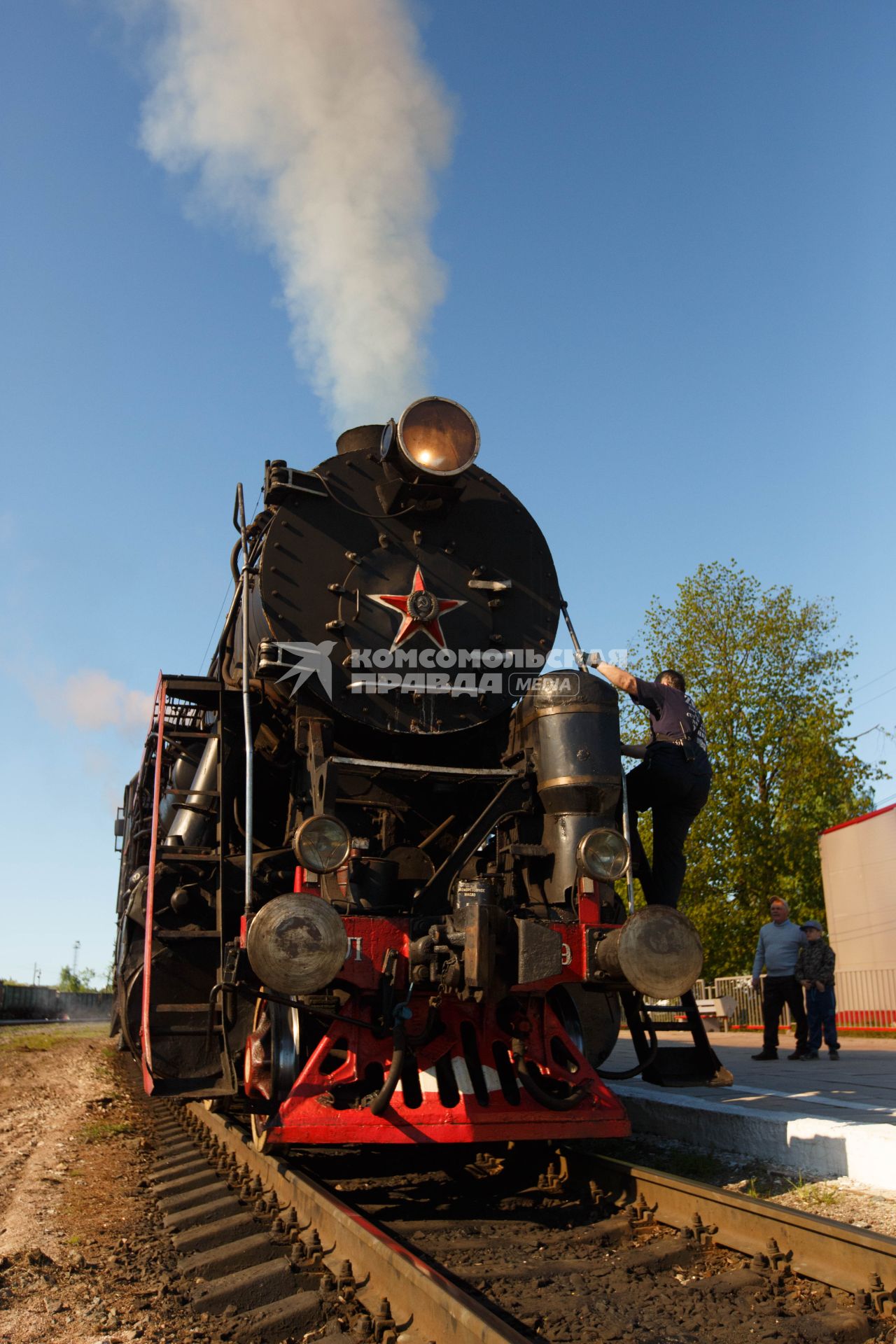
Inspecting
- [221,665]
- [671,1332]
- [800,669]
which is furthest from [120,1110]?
[800,669]

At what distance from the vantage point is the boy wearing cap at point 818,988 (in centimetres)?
873

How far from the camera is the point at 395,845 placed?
5359 millimetres

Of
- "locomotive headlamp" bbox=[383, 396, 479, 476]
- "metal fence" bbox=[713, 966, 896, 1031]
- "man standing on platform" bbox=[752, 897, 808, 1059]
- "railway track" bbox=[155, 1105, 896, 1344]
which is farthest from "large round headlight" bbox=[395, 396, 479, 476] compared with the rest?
"metal fence" bbox=[713, 966, 896, 1031]

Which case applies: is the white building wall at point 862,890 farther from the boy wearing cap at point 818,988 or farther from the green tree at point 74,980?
the green tree at point 74,980

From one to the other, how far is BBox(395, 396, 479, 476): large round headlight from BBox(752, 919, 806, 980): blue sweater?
541 cm

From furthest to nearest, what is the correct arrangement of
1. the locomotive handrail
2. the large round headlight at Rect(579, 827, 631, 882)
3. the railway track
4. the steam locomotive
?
the locomotive handrail → the large round headlight at Rect(579, 827, 631, 882) → the steam locomotive → the railway track

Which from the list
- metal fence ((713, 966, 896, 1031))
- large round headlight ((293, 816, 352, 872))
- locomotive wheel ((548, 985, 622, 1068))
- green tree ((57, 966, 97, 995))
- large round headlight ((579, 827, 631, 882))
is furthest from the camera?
green tree ((57, 966, 97, 995))

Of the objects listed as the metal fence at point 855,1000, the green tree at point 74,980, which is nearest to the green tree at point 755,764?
the metal fence at point 855,1000

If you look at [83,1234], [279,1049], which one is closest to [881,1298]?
[279,1049]

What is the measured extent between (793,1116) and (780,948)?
444 centimetres

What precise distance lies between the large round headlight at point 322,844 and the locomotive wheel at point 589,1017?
125cm

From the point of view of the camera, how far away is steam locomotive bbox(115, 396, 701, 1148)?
161 inches

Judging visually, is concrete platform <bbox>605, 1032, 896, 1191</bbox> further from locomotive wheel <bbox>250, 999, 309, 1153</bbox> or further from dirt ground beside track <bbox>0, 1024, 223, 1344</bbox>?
dirt ground beside track <bbox>0, 1024, 223, 1344</bbox>

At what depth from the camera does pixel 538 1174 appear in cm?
478
